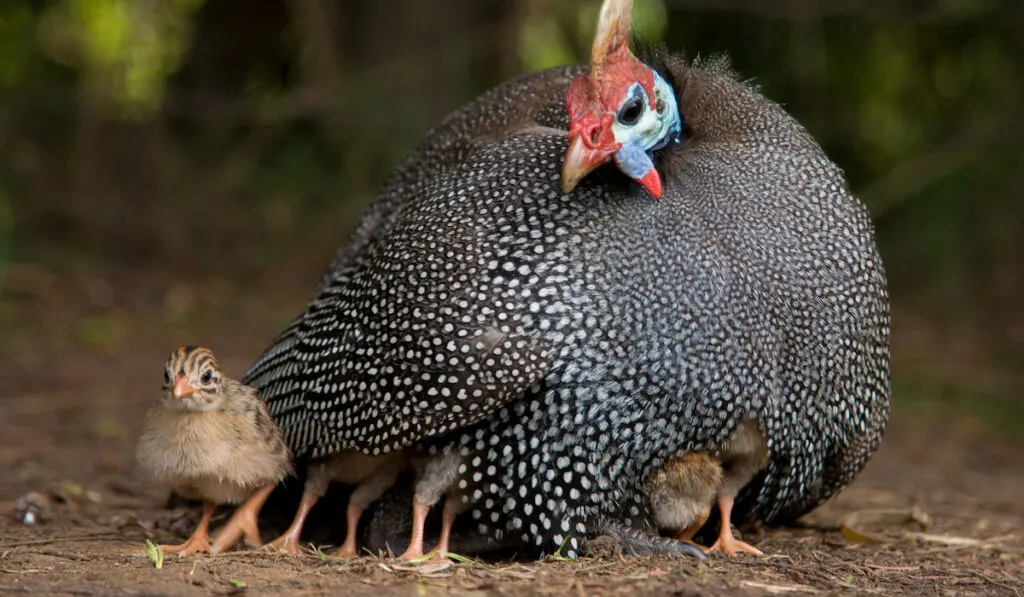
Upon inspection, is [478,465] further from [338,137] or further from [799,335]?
[338,137]

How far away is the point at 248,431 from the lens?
14.7 ft

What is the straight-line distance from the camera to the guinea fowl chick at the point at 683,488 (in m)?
4.19

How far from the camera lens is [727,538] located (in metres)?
4.39

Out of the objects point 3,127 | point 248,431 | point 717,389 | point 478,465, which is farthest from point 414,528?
point 3,127

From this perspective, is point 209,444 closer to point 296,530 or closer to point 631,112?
point 296,530

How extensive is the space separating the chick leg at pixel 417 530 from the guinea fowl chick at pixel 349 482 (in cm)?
21

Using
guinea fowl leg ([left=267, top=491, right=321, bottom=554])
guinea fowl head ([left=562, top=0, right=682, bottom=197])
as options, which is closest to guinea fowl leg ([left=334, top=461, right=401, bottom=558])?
guinea fowl leg ([left=267, top=491, right=321, bottom=554])

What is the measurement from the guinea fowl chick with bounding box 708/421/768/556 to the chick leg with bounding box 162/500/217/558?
1767 millimetres

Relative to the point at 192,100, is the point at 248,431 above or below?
below

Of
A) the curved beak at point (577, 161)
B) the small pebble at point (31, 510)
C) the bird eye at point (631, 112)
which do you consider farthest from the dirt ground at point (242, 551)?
the bird eye at point (631, 112)

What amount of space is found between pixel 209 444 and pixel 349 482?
51 cm

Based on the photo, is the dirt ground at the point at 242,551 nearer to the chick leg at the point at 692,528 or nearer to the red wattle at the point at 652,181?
the chick leg at the point at 692,528

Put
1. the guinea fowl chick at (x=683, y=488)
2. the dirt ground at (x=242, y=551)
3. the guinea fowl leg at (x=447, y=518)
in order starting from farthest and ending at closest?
the guinea fowl leg at (x=447, y=518) < the guinea fowl chick at (x=683, y=488) < the dirt ground at (x=242, y=551)

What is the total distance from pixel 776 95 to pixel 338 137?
11.3 ft
